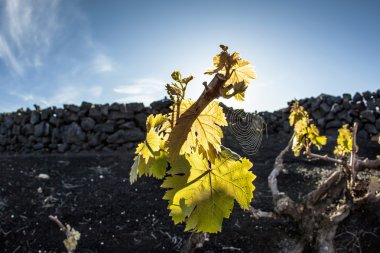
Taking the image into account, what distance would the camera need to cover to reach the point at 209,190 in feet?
2.88

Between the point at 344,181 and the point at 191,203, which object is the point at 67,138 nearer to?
the point at 344,181

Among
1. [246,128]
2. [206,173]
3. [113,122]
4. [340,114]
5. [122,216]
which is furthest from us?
[340,114]

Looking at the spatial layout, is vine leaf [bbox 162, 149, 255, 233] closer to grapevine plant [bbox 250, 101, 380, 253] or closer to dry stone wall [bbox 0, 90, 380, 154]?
grapevine plant [bbox 250, 101, 380, 253]

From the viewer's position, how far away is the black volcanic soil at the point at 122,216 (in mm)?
3230

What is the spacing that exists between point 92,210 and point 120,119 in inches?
191

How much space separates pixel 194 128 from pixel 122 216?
136 inches

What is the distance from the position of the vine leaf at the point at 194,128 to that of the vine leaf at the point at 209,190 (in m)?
0.09

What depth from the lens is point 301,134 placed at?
2816mm

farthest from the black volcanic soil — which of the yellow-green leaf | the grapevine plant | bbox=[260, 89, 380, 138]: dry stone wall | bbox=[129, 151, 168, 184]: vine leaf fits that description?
bbox=[260, 89, 380, 138]: dry stone wall

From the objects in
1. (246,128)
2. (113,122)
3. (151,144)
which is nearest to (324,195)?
(246,128)

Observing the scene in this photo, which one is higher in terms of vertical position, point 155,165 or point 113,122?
point 113,122

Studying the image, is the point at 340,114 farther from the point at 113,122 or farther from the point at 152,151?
the point at 152,151

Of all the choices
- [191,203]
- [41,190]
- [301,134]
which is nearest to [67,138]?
[41,190]

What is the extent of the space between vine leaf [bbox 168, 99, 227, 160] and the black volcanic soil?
2.62 m
